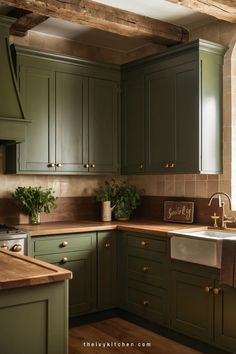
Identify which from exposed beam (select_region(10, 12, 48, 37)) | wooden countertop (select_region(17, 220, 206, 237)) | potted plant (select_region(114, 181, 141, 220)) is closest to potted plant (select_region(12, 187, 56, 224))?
wooden countertop (select_region(17, 220, 206, 237))

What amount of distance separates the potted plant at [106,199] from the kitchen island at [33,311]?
2494mm

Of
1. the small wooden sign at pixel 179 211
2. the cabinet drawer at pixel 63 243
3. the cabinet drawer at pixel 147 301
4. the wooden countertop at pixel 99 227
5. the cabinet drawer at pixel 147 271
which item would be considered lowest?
the cabinet drawer at pixel 147 301

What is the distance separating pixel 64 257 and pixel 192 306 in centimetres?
115

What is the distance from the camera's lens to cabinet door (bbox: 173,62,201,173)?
3.80 meters

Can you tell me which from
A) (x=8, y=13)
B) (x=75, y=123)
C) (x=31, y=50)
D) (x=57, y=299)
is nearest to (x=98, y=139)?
(x=75, y=123)

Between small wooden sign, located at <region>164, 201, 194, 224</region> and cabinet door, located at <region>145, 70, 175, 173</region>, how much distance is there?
391 millimetres

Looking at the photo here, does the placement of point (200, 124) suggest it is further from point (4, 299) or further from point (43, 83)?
point (4, 299)

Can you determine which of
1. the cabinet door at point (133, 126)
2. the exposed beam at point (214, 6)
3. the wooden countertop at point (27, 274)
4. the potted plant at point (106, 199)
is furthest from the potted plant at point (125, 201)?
the wooden countertop at point (27, 274)

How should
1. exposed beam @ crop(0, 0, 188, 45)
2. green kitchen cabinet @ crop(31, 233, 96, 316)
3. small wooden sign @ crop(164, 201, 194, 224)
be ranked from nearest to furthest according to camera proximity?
exposed beam @ crop(0, 0, 188, 45) → green kitchen cabinet @ crop(31, 233, 96, 316) → small wooden sign @ crop(164, 201, 194, 224)

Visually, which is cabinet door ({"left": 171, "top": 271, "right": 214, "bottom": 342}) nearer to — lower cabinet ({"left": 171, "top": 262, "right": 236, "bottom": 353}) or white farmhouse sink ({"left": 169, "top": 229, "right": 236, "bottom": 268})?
lower cabinet ({"left": 171, "top": 262, "right": 236, "bottom": 353})

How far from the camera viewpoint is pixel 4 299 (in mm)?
1803

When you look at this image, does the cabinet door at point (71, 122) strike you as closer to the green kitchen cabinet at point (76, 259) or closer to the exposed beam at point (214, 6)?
the green kitchen cabinet at point (76, 259)

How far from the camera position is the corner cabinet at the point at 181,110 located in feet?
12.5

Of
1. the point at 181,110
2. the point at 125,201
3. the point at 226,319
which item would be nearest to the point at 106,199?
the point at 125,201
